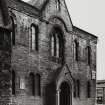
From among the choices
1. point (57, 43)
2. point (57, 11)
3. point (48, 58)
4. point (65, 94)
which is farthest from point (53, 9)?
point (65, 94)

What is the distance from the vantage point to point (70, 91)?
23312mm

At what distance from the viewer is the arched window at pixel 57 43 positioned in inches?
876

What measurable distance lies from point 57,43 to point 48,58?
1910 mm

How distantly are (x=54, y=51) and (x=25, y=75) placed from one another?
419 cm

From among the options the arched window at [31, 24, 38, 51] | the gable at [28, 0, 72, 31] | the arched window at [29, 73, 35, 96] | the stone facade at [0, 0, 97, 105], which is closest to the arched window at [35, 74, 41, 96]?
the stone facade at [0, 0, 97, 105]

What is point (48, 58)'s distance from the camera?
21.3 metres

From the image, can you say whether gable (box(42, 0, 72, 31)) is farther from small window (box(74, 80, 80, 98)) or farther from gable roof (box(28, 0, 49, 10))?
small window (box(74, 80, 80, 98))

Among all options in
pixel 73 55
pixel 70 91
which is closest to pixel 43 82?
pixel 70 91

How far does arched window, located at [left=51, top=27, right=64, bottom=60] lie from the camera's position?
22.2 meters

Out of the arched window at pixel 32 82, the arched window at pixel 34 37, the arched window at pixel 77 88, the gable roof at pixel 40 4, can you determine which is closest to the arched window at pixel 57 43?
the arched window at pixel 34 37

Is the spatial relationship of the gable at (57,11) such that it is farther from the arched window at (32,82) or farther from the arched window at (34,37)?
the arched window at (32,82)

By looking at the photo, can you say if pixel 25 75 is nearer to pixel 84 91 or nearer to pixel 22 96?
pixel 22 96

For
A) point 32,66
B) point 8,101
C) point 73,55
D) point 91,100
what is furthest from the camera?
point 91,100

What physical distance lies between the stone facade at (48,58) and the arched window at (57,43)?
0.08 m
